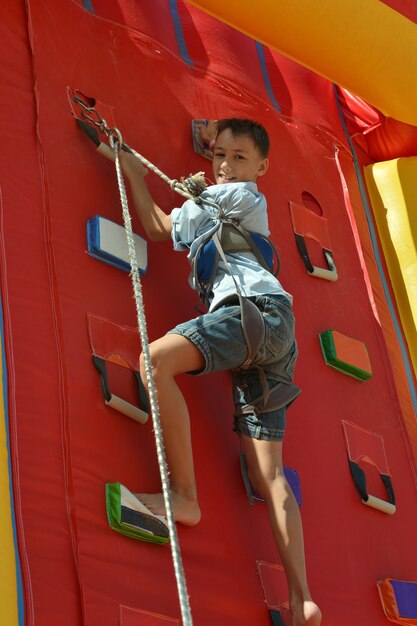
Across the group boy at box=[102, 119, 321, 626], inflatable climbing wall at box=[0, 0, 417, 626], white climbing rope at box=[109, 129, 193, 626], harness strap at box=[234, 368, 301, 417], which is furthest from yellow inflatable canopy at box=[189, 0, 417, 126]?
harness strap at box=[234, 368, 301, 417]

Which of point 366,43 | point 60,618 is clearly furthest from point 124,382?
point 366,43

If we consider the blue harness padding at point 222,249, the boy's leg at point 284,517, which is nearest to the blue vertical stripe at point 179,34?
the blue harness padding at point 222,249

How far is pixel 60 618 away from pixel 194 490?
457 mm

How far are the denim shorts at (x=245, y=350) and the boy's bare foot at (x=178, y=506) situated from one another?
0.26 meters

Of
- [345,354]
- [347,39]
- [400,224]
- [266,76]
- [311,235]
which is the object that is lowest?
[345,354]

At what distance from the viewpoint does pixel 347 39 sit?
3459mm

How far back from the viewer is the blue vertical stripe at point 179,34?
11.1ft

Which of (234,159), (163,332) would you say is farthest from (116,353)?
(234,159)

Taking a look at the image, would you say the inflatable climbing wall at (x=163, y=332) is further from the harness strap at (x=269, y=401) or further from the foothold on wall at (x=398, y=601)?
the harness strap at (x=269, y=401)

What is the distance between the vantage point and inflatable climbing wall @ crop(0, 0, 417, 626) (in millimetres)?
2250

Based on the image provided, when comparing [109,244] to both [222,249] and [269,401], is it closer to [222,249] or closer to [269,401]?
[222,249]

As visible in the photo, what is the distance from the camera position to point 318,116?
12.4 feet

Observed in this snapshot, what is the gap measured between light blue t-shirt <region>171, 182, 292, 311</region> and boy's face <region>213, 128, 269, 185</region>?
3.2 inches

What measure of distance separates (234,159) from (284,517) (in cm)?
92
